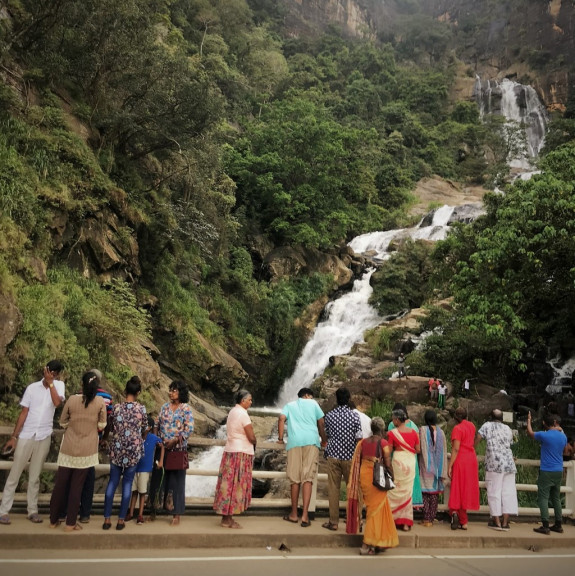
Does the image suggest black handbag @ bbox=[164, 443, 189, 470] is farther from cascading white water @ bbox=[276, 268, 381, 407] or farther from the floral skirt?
cascading white water @ bbox=[276, 268, 381, 407]

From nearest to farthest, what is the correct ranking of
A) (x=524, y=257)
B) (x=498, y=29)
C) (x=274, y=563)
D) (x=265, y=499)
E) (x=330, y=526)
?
(x=274, y=563) < (x=330, y=526) < (x=265, y=499) < (x=524, y=257) < (x=498, y=29)

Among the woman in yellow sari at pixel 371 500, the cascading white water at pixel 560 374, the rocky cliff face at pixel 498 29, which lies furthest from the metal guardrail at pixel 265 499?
the rocky cliff face at pixel 498 29

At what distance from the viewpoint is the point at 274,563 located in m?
4.80

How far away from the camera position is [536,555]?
595cm

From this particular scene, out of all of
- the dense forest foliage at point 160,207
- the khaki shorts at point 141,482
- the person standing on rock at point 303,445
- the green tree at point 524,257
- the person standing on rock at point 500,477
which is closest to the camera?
the khaki shorts at point 141,482

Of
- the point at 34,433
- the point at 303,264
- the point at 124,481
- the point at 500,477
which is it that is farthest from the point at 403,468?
the point at 303,264

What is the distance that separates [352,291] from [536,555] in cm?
2304

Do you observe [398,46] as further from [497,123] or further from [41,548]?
[41,548]

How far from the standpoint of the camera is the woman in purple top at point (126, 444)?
527 cm

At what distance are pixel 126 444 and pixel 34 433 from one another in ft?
3.18

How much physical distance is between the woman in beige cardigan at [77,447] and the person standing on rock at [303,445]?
6.96 ft

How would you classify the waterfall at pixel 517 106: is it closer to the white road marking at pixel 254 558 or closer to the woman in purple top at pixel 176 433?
the white road marking at pixel 254 558

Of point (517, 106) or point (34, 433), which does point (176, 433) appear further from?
point (517, 106)

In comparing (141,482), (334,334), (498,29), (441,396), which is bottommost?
(141,482)
